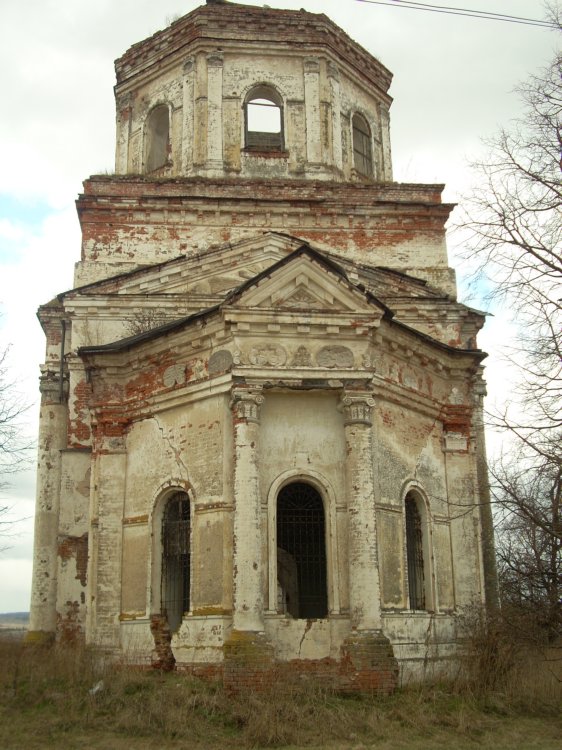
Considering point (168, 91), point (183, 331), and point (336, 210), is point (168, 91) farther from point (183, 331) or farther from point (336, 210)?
point (183, 331)

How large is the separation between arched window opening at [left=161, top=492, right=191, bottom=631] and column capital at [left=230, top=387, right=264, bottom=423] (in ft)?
6.04

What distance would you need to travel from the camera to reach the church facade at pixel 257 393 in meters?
12.1

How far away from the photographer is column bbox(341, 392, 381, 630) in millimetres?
11695

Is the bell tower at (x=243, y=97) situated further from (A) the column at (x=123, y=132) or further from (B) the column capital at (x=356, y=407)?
(B) the column capital at (x=356, y=407)

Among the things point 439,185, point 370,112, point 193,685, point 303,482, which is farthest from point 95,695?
point 370,112

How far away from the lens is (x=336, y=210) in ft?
59.4

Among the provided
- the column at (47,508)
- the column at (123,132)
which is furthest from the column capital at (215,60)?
the column at (47,508)

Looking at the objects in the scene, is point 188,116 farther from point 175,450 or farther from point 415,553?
point 415,553

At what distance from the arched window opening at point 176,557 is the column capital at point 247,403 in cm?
184

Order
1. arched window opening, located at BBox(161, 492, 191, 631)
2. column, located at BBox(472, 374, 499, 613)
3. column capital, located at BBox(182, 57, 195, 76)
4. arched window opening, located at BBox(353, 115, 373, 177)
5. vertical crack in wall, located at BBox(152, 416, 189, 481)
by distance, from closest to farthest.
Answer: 1. vertical crack in wall, located at BBox(152, 416, 189, 481)
2. arched window opening, located at BBox(161, 492, 191, 631)
3. column, located at BBox(472, 374, 499, 613)
4. column capital, located at BBox(182, 57, 195, 76)
5. arched window opening, located at BBox(353, 115, 373, 177)

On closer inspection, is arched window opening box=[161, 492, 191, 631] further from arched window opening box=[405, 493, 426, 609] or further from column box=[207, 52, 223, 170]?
column box=[207, 52, 223, 170]

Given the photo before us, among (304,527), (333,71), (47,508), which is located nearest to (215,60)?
(333,71)

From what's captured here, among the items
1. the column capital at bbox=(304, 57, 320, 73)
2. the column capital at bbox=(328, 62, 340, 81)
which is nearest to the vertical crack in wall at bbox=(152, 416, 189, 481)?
the column capital at bbox=(304, 57, 320, 73)

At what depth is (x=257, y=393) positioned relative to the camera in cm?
1233
